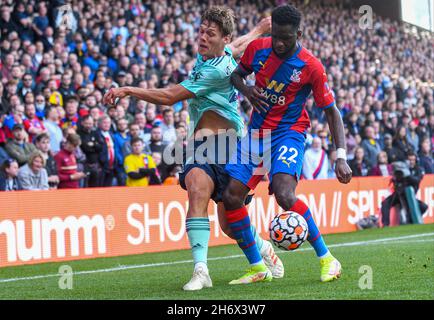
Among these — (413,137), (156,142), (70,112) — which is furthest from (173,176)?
(413,137)

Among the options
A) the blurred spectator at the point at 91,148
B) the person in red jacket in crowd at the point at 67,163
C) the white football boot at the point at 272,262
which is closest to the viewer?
the white football boot at the point at 272,262

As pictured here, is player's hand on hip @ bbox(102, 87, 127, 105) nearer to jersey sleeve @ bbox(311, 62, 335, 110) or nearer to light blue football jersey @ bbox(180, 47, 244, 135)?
light blue football jersey @ bbox(180, 47, 244, 135)

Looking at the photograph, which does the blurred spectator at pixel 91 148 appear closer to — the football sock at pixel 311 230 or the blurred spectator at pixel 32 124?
the blurred spectator at pixel 32 124

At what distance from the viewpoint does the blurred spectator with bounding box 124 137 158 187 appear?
567 inches

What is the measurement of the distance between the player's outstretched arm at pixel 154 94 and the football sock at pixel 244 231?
113cm

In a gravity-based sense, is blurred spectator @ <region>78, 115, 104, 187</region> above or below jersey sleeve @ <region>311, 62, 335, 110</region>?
below

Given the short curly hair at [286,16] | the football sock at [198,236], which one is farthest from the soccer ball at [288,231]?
the short curly hair at [286,16]

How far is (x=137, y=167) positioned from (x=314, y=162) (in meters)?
4.71

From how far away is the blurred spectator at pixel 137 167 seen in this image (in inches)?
567

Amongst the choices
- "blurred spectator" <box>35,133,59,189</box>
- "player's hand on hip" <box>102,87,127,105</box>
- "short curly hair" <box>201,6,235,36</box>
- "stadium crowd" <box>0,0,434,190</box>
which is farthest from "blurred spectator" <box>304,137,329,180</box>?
"player's hand on hip" <box>102,87,127,105</box>

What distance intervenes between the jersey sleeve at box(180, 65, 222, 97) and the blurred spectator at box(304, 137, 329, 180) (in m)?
9.54

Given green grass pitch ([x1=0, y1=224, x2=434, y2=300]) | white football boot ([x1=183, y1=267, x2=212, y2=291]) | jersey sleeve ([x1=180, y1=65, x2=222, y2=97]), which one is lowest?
green grass pitch ([x1=0, y1=224, x2=434, y2=300])

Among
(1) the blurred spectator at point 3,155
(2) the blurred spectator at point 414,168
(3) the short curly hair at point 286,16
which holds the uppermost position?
(3) the short curly hair at point 286,16

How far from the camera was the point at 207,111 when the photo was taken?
8.41m
